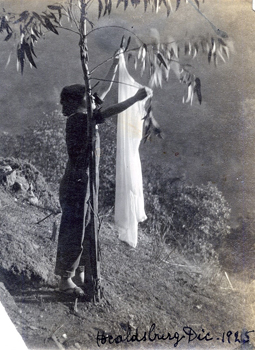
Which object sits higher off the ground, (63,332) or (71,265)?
(71,265)

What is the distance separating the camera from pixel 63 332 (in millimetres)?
2672

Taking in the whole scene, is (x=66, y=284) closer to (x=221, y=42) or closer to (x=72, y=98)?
(x=72, y=98)

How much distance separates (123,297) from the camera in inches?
108

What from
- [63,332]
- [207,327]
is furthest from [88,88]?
[207,327]

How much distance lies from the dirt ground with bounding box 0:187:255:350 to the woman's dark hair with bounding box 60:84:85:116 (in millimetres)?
847

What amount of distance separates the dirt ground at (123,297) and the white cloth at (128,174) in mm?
99

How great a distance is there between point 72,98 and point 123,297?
1645mm

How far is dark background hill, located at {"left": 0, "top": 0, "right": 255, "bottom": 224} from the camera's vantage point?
2791 millimetres

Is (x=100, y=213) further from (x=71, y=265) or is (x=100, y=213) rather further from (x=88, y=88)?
(x=88, y=88)

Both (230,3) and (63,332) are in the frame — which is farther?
(230,3)

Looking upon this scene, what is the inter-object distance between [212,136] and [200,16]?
98 centimetres

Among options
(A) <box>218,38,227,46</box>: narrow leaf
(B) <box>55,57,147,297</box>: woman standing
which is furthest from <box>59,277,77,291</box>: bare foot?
(A) <box>218,38,227,46</box>: narrow leaf

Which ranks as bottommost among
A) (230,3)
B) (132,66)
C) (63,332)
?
(63,332)

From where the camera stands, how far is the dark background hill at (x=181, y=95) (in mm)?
2791
